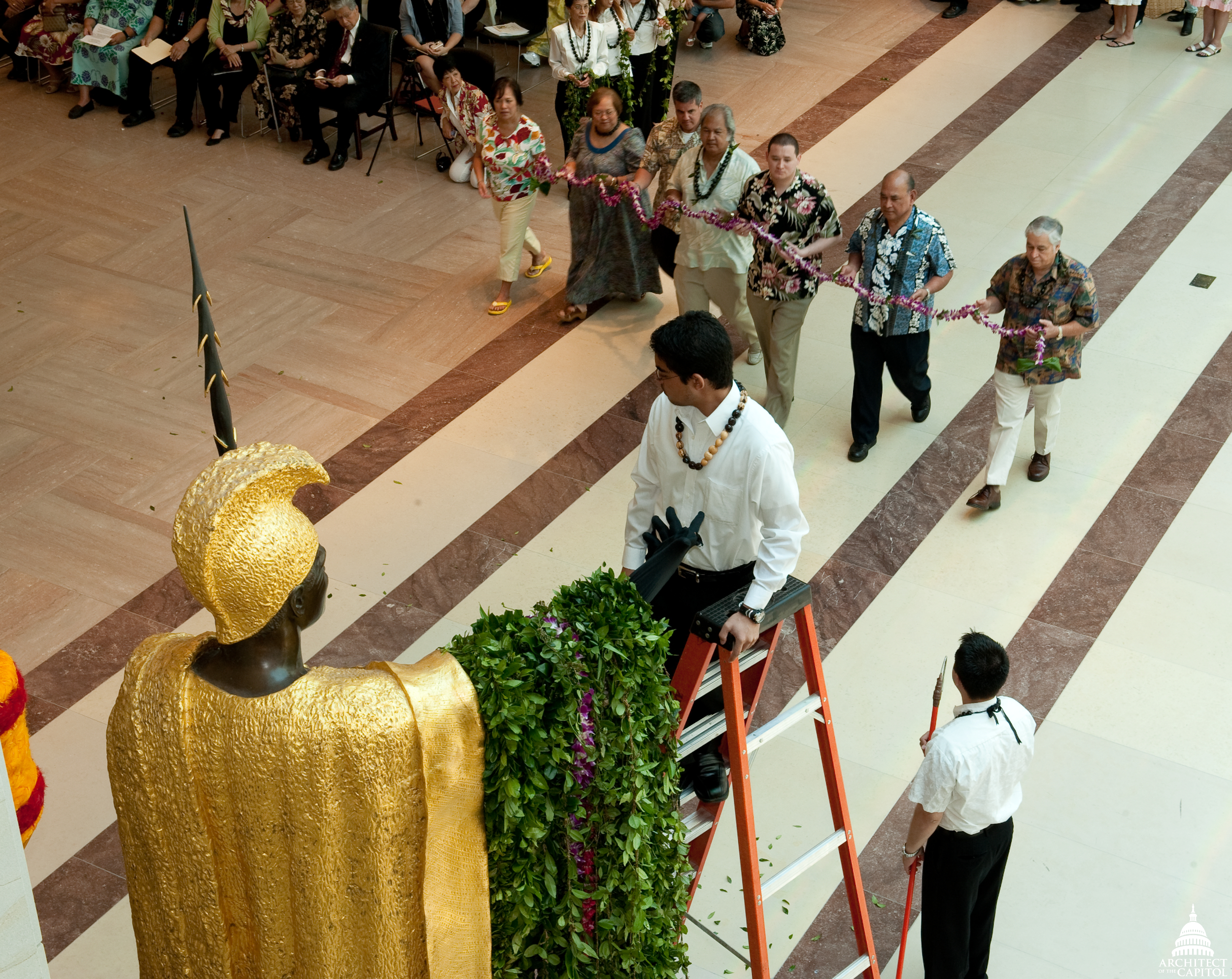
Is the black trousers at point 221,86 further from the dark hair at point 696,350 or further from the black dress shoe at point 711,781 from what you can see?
the black dress shoe at point 711,781

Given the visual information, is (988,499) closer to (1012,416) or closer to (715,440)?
(1012,416)

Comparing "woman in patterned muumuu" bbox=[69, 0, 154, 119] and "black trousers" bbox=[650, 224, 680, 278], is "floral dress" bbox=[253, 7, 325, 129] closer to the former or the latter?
"woman in patterned muumuu" bbox=[69, 0, 154, 119]

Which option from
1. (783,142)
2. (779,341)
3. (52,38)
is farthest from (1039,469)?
(52,38)

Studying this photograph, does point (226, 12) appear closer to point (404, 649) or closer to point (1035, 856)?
point (404, 649)

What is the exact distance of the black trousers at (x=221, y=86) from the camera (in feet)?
33.9

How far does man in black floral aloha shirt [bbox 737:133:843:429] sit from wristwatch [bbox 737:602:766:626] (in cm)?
349

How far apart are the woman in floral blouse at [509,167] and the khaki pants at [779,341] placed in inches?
64.3

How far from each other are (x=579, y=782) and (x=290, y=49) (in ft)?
29.5

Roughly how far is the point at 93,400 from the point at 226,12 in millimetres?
4463

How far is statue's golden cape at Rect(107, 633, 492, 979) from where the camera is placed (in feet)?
7.82

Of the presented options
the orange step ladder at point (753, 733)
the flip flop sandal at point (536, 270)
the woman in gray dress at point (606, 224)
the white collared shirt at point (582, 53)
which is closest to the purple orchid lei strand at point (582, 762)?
the orange step ladder at point (753, 733)

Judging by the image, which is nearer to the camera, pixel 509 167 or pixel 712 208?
pixel 712 208

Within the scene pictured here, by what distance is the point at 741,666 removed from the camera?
3.47 meters

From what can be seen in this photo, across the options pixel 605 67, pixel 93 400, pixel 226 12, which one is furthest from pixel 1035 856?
pixel 226 12
